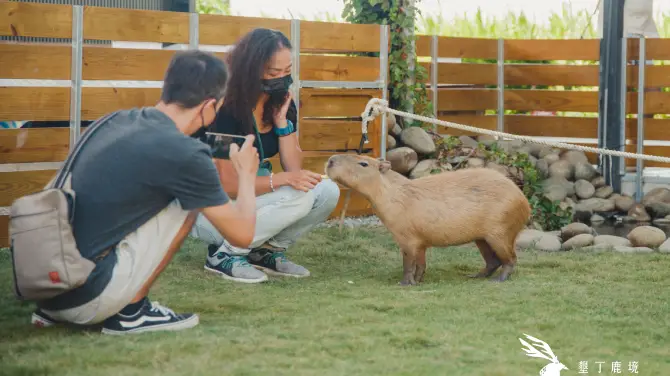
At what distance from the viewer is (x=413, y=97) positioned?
991 cm

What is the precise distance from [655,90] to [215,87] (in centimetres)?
786

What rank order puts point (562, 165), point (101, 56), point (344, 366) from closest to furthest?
point (344, 366) < point (101, 56) < point (562, 165)

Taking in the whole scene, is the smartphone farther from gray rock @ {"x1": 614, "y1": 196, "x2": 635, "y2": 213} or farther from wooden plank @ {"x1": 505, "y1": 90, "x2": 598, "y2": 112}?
wooden plank @ {"x1": 505, "y1": 90, "x2": 598, "y2": 112}

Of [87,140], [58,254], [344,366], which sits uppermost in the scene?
[87,140]

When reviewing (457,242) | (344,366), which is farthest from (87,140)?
(457,242)

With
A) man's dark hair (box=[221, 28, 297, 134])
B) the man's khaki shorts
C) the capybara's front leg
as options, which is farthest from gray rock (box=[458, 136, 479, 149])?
the man's khaki shorts

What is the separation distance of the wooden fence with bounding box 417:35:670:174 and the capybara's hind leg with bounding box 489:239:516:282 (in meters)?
5.34

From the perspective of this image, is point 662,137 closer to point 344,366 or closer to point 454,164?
point 454,164

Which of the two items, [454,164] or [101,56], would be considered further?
[454,164]

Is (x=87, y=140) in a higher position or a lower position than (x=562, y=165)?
higher

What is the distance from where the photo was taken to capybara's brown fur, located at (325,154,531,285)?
5574 millimetres

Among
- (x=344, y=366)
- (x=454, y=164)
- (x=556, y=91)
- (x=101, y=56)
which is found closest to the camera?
(x=344, y=366)

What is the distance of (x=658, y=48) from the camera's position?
35.0 ft

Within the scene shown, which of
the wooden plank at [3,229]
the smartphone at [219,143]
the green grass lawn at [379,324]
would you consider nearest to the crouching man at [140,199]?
the green grass lawn at [379,324]
